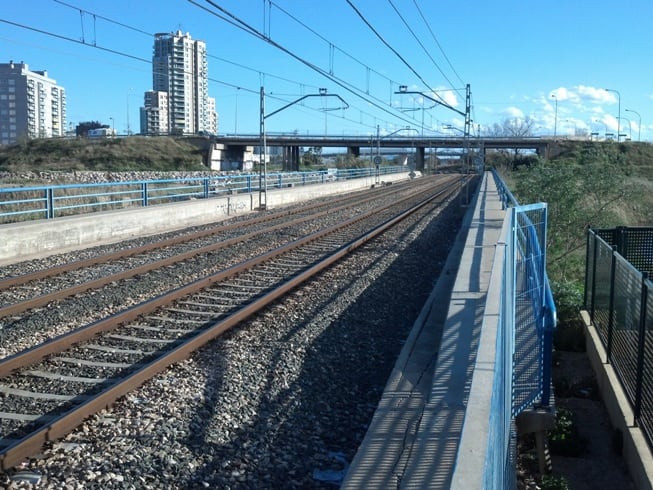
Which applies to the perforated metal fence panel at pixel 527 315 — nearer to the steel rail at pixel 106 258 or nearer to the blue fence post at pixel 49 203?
the steel rail at pixel 106 258

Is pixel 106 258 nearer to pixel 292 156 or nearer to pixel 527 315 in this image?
pixel 527 315

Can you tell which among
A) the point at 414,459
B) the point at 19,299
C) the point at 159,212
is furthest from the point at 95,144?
the point at 414,459

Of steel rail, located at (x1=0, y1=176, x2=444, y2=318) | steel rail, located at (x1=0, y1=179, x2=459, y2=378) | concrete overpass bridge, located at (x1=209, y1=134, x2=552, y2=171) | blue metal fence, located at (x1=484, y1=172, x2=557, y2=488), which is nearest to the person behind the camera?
blue metal fence, located at (x1=484, y1=172, x2=557, y2=488)

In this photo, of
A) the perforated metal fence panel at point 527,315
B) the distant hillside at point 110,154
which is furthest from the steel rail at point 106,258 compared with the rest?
the distant hillside at point 110,154

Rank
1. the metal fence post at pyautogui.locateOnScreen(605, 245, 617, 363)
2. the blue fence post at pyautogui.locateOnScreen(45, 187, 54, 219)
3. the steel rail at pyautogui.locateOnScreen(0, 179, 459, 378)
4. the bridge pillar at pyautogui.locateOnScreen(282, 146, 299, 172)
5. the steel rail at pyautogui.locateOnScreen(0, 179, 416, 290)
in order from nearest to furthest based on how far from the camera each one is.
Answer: the steel rail at pyautogui.locateOnScreen(0, 179, 459, 378) → the metal fence post at pyautogui.locateOnScreen(605, 245, 617, 363) → the steel rail at pyautogui.locateOnScreen(0, 179, 416, 290) → the blue fence post at pyautogui.locateOnScreen(45, 187, 54, 219) → the bridge pillar at pyautogui.locateOnScreen(282, 146, 299, 172)

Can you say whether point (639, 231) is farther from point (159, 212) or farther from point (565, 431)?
point (159, 212)

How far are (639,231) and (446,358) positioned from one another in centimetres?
797

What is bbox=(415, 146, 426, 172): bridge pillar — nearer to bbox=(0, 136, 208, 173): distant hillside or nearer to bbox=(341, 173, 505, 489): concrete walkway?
bbox=(0, 136, 208, 173): distant hillside

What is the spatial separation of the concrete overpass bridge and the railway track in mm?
100261

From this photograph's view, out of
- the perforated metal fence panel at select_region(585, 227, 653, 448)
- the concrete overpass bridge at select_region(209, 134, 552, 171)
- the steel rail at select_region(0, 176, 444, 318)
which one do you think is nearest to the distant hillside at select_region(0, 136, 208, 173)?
the concrete overpass bridge at select_region(209, 134, 552, 171)

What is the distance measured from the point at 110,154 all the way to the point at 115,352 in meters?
105

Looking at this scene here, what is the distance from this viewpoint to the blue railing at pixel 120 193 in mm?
19000

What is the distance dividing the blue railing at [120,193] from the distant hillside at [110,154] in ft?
160

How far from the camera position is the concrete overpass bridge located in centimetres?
11281
